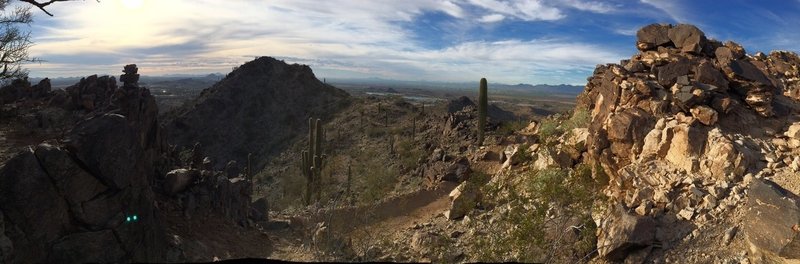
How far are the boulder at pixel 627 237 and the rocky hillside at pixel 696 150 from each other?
24 mm

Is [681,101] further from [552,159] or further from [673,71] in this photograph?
[552,159]

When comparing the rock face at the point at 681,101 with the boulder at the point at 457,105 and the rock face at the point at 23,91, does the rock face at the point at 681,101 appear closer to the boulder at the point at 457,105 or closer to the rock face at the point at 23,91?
the rock face at the point at 23,91

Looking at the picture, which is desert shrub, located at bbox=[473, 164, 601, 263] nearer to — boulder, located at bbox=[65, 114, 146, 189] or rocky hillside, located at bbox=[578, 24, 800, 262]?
rocky hillside, located at bbox=[578, 24, 800, 262]

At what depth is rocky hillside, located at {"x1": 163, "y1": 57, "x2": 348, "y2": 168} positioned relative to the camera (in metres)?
48.3

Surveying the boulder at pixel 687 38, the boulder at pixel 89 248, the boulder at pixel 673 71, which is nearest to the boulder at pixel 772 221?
the boulder at pixel 673 71

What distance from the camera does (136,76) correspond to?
18891mm

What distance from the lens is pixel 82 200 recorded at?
9.31 metres

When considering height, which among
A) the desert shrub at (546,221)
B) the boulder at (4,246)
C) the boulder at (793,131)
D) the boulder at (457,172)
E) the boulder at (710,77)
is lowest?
the boulder at (457,172)

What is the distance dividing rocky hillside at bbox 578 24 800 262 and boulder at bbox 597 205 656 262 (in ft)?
0.08

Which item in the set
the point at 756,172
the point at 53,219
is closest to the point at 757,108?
the point at 756,172

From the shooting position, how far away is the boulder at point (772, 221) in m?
9.42

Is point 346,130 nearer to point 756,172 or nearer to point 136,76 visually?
point 136,76

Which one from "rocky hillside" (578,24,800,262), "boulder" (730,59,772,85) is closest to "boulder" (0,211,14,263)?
"rocky hillside" (578,24,800,262)

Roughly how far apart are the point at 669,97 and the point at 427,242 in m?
8.82
